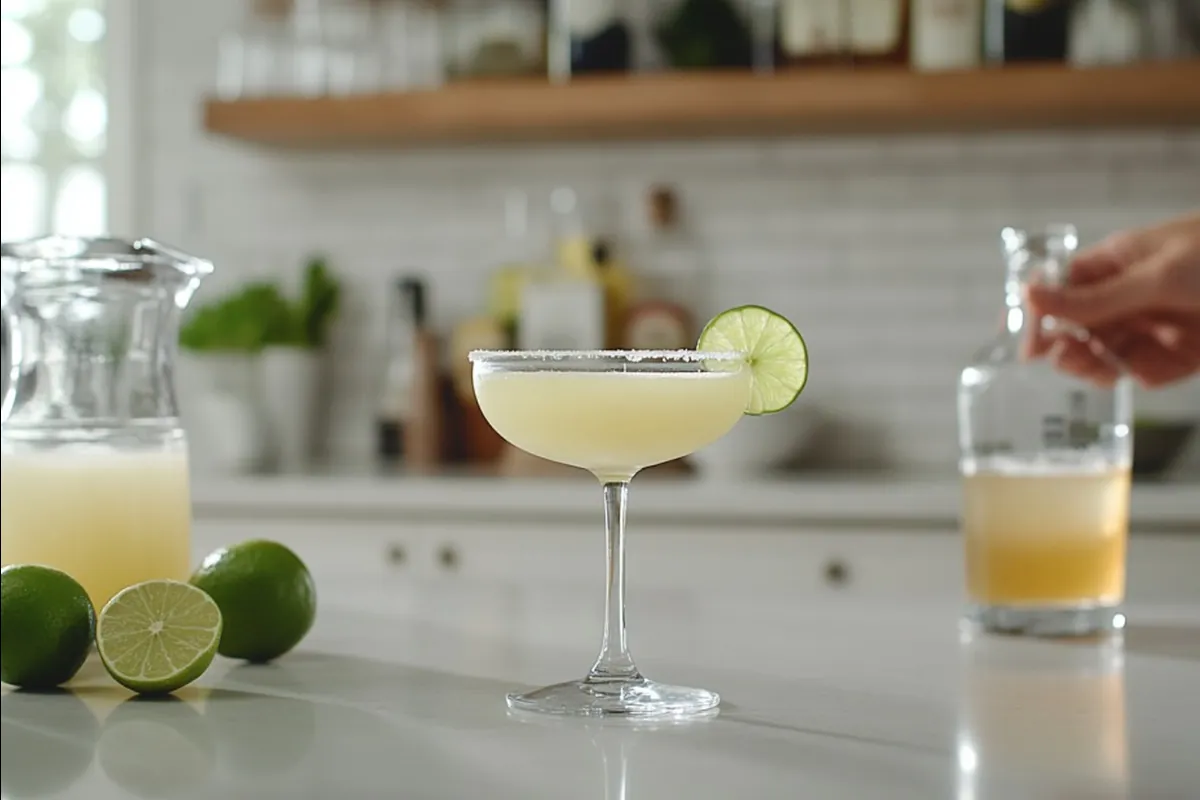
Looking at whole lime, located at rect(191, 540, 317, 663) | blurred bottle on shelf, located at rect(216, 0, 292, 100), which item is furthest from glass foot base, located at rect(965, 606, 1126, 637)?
blurred bottle on shelf, located at rect(216, 0, 292, 100)

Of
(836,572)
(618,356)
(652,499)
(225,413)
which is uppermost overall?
(618,356)

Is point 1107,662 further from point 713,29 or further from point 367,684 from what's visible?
point 713,29

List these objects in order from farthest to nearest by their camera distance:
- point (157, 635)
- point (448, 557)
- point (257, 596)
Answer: point (448, 557), point (257, 596), point (157, 635)

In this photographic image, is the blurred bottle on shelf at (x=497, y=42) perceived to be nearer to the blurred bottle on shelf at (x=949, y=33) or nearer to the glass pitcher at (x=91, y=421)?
the blurred bottle on shelf at (x=949, y=33)

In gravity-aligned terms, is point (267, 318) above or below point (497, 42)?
below

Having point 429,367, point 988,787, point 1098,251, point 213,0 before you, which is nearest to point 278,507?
point 429,367

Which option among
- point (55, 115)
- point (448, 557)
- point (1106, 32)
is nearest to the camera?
point (448, 557)

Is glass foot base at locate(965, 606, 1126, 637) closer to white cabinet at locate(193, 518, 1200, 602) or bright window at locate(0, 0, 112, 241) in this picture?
white cabinet at locate(193, 518, 1200, 602)

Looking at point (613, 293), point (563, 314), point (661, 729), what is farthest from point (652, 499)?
point (661, 729)

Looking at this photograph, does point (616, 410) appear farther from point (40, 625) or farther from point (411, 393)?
point (411, 393)
